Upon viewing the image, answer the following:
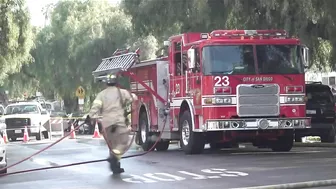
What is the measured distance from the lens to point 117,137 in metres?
13.6

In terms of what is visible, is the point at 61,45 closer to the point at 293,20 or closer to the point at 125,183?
the point at 293,20

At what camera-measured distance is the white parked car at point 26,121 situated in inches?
1329

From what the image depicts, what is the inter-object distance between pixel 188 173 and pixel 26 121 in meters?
21.3

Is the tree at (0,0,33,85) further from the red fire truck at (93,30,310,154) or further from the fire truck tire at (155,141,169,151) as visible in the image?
the red fire truck at (93,30,310,154)

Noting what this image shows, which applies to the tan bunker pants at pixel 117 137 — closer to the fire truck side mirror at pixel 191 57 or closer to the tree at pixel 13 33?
the fire truck side mirror at pixel 191 57

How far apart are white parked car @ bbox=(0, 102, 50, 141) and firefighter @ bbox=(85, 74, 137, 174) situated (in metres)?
20.7

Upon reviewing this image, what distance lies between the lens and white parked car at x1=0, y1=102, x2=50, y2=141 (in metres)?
33.8

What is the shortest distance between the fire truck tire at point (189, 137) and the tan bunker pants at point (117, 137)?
4.72 meters

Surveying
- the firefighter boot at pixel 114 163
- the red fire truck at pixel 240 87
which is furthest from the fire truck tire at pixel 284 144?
the firefighter boot at pixel 114 163

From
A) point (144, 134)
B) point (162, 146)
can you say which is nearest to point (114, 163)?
point (144, 134)

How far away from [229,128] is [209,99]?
0.84 m

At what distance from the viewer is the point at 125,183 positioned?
12320mm

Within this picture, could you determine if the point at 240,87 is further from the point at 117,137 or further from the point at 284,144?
the point at 117,137

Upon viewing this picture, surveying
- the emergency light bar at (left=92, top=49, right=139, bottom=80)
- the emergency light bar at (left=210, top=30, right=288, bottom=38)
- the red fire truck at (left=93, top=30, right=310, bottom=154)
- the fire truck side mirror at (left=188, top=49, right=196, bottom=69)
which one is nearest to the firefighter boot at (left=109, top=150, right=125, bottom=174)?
the red fire truck at (left=93, top=30, right=310, bottom=154)
